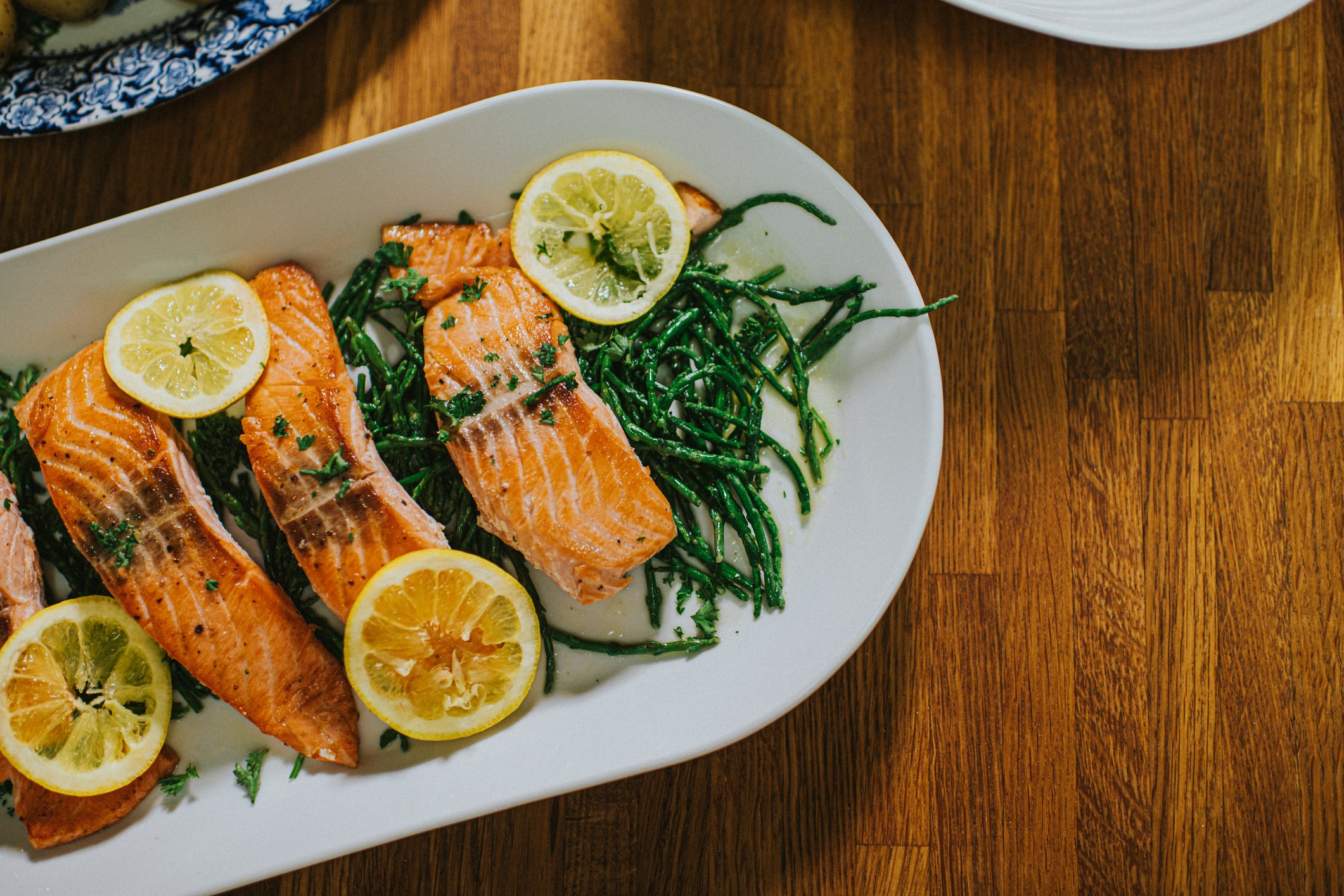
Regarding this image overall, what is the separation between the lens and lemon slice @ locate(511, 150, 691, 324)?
231 cm

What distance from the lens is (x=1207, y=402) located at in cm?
259

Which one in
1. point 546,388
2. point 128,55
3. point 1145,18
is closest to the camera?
point 1145,18

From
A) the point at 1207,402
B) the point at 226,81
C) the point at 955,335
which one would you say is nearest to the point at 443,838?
the point at 955,335

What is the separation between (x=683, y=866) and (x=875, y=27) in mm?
2855

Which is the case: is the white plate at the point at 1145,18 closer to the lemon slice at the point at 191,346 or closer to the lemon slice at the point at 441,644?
the lemon slice at the point at 441,644

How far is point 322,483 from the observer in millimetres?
2312

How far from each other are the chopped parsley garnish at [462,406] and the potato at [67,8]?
173cm

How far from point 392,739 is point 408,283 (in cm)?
140

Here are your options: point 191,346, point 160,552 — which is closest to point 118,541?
point 160,552

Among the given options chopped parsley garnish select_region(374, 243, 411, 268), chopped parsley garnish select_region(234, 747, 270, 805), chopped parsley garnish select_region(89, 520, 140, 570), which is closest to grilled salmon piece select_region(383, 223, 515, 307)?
chopped parsley garnish select_region(374, 243, 411, 268)

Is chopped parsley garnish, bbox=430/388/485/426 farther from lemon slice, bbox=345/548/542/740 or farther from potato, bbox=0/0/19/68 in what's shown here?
potato, bbox=0/0/19/68

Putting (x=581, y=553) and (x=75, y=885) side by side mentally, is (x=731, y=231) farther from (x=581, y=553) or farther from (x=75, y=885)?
(x=75, y=885)

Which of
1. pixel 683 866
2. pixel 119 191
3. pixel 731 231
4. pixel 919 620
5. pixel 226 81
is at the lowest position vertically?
pixel 683 866

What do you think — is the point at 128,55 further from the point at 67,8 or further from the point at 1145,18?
the point at 1145,18
